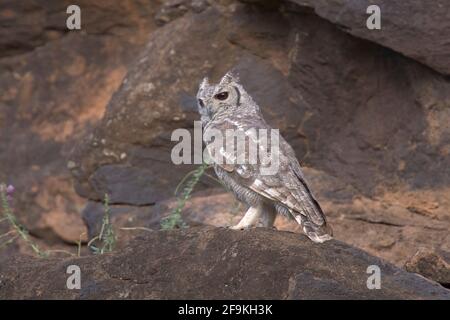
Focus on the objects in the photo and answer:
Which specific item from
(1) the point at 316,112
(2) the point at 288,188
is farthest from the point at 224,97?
(1) the point at 316,112

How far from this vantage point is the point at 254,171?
648cm

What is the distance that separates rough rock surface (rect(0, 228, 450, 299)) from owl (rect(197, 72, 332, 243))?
26 centimetres

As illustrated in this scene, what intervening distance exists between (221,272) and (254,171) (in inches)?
39.1

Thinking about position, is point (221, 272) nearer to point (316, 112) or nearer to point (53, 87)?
point (316, 112)

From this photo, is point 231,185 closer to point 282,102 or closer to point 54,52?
point 282,102

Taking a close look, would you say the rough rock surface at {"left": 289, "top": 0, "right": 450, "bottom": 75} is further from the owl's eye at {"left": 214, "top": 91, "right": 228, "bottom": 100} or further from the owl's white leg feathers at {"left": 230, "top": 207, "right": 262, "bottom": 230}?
the owl's white leg feathers at {"left": 230, "top": 207, "right": 262, "bottom": 230}

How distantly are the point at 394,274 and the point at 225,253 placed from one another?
0.92 m

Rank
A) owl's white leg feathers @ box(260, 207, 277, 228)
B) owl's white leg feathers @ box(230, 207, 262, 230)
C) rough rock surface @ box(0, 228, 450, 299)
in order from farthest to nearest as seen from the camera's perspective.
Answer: owl's white leg feathers @ box(260, 207, 277, 228)
owl's white leg feathers @ box(230, 207, 262, 230)
rough rock surface @ box(0, 228, 450, 299)

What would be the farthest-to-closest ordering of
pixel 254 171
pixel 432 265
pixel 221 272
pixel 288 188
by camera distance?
pixel 432 265, pixel 254 171, pixel 288 188, pixel 221 272

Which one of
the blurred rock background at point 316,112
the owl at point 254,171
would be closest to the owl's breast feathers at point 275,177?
the owl at point 254,171

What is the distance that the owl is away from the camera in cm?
622

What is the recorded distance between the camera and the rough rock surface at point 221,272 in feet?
17.9

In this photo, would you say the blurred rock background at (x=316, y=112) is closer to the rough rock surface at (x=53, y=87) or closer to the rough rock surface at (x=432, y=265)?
the rough rock surface at (x=53, y=87)

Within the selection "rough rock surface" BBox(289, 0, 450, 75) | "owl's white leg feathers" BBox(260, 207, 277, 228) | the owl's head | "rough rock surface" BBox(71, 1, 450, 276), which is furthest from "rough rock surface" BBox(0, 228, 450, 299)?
"rough rock surface" BBox(289, 0, 450, 75)
